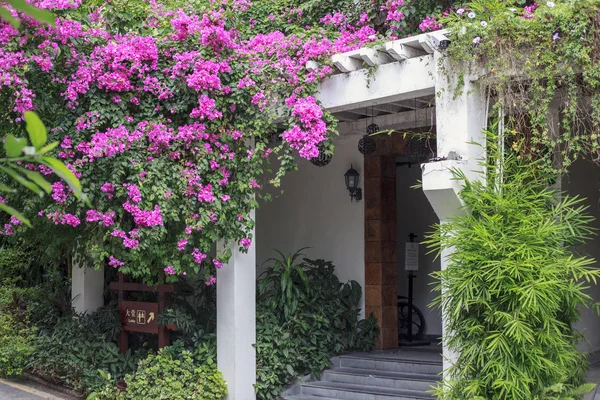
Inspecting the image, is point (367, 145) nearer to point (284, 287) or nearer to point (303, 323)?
point (284, 287)

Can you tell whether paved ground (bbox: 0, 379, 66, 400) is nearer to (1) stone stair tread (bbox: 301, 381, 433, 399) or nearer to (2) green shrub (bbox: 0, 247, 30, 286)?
(2) green shrub (bbox: 0, 247, 30, 286)

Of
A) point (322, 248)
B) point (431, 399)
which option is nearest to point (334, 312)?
point (322, 248)

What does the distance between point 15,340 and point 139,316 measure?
1.85 metres

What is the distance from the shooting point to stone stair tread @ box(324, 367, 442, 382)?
7570 mm

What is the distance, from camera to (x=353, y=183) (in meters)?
8.95

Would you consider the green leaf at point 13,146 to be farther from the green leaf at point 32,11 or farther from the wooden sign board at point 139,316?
the wooden sign board at point 139,316

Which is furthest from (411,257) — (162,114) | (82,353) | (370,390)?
(162,114)

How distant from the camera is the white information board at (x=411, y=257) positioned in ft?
32.8

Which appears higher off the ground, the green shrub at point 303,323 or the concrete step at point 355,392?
the green shrub at point 303,323

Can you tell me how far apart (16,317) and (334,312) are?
15.0 ft

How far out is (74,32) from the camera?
622cm

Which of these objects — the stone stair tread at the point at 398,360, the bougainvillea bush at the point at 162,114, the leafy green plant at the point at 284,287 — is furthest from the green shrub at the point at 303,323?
the bougainvillea bush at the point at 162,114

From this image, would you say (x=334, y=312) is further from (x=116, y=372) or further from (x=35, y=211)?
(x=35, y=211)

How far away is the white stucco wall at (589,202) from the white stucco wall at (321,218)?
2582 millimetres
